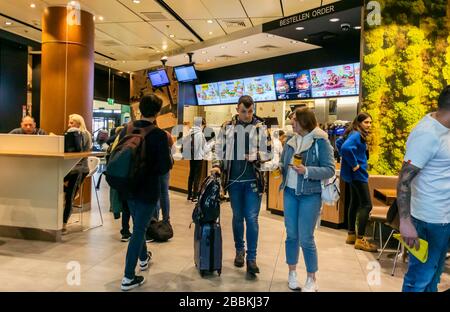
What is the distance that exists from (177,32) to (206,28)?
0.74 m

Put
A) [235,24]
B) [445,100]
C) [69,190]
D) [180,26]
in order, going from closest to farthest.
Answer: [445,100]
[69,190]
[235,24]
[180,26]

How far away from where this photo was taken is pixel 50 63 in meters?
6.05

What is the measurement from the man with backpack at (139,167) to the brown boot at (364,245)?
2.62m

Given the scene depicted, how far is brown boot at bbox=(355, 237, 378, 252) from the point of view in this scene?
4.39 meters

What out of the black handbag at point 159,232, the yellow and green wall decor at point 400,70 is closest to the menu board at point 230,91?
the yellow and green wall decor at point 400,70

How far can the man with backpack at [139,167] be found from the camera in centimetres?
281

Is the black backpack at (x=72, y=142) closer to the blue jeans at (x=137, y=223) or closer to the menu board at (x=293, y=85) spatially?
the blue jeans at (x=137, y=223)

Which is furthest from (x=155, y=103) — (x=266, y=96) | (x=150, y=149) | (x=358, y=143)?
(x=266, y=96)

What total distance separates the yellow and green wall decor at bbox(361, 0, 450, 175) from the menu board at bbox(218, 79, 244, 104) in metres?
6.03

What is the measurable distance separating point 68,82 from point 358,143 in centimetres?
445

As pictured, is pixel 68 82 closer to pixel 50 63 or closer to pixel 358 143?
pixel 50 63

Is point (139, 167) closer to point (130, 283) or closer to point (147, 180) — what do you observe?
point (147, 180)

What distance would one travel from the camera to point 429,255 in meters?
2.22

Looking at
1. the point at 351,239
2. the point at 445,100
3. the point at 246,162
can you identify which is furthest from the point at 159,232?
the point at 445,100
